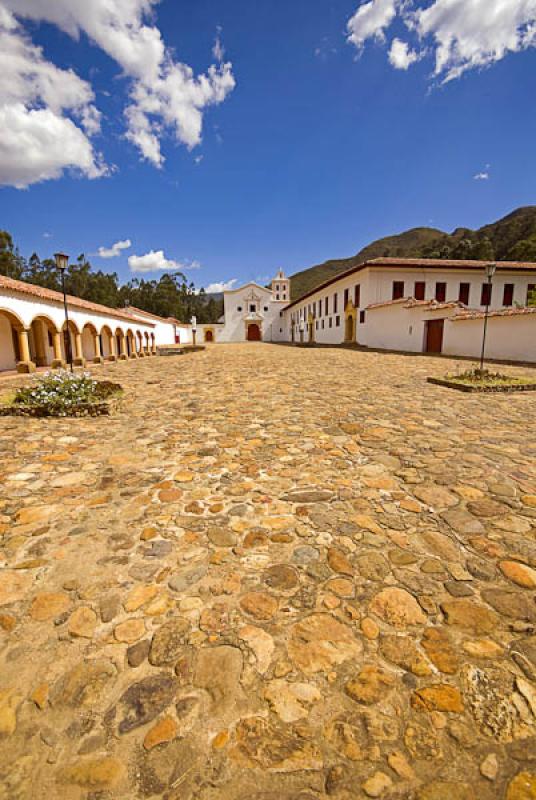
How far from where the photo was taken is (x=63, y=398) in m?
6.69

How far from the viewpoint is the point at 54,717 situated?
1.45 m

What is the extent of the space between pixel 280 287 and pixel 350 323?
3255 centimetres

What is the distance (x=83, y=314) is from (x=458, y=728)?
2202cm

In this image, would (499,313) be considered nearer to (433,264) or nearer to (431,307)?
(431,307)

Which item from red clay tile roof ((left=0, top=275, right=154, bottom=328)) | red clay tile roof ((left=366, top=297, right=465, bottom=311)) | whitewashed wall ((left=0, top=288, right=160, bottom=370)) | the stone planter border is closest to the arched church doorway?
whitewashed wall ((left=0, top=288, right=160, bottom=370))

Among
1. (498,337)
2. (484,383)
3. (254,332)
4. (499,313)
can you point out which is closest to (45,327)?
(484,383)

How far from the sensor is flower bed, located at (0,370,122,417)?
650 centimetres

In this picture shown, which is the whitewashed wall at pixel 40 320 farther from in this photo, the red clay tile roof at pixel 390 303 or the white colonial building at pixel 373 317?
the red clay tile roof at pixel 390 303

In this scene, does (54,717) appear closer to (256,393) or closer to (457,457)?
(457,457)

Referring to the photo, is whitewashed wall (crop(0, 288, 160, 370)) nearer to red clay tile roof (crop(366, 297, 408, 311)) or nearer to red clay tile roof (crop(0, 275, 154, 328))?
red clay tile roof (crop(0, 275, 154, 328))

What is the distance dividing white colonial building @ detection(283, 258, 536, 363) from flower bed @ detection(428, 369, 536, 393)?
24.7 ft

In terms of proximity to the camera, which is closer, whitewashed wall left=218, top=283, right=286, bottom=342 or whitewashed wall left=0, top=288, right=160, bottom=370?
whitewashed wall left=0, top=288, right=160, bottom=370

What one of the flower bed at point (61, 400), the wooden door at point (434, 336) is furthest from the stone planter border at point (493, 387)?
the wooden door at point (434, 336)

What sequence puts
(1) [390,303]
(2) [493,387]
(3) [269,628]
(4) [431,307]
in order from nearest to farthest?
(3) [269,628] → (2) [493,387] → (4) [431,307] → (1) [390,303]
